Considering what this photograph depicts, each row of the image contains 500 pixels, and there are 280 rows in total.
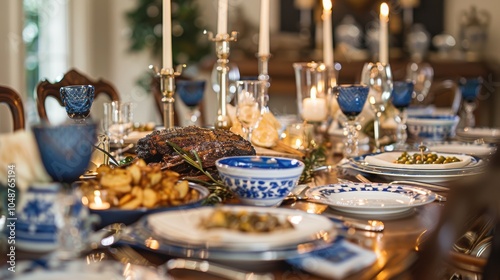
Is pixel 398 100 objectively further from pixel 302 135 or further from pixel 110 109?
pixel 110 109

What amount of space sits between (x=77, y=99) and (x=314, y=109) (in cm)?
84

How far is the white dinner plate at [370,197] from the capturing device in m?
1.33

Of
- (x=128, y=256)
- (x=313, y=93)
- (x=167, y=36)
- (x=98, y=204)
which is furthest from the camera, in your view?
(x=313, y=93)

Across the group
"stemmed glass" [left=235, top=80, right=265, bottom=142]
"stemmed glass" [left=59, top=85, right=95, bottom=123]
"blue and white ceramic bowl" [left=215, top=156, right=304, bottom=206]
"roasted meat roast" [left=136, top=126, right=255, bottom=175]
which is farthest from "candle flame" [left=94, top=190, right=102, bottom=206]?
"stemmed glass" [left=235, top=80, right=265, bottom=142]

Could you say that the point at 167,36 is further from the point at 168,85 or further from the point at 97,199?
the point at 97,199

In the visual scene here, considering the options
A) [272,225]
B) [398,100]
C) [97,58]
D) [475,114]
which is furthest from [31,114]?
[272,225]

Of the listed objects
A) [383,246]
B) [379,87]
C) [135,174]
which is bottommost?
[383,246]

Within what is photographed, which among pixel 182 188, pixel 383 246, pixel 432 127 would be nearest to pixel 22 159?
pixel 182 188

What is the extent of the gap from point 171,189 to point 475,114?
15.2 ft

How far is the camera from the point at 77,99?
5.35 ft

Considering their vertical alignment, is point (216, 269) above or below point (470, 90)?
below

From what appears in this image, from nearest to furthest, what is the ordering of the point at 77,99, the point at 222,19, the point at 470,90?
1. the point at 77,99
2. the point at 222,19
3. the point at 470,90

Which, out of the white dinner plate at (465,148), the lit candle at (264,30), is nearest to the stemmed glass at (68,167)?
the lit candle at (264,30)

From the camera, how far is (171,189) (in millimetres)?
1208
